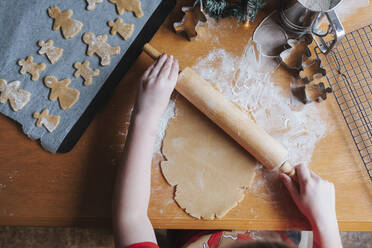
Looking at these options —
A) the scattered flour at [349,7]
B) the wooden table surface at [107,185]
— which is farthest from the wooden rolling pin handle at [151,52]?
the scattered flour at [349,7]

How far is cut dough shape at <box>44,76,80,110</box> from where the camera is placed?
0.79m

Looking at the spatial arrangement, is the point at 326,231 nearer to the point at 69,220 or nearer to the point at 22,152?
the point at 69,220

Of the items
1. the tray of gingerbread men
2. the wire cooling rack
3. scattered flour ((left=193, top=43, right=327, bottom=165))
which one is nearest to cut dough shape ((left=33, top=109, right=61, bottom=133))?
the tray of gingerbread men

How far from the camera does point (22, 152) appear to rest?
2.54ft

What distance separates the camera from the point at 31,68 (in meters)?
0.80

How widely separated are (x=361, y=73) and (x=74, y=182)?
801 millimetres

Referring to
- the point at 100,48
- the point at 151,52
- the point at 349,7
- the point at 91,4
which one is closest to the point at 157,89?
the point at 151,52

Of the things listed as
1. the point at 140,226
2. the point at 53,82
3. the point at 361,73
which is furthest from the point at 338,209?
the point at 53,82

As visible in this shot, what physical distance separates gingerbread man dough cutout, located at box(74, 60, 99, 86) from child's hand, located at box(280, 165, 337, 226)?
0.56 metres

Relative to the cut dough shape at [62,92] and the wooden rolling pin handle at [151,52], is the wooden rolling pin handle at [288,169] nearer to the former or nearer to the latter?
the wooden rolling pin handle at [151,52]

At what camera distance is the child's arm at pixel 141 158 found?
700 millimetres

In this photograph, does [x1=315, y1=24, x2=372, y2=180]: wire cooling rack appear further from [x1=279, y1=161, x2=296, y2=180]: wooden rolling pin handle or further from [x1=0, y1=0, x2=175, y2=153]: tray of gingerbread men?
[x1=0, y1=0, x2=175, y2=153]: tray of gingerbread men

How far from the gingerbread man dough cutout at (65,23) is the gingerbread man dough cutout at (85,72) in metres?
0.09

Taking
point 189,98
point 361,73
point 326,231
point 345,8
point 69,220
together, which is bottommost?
point 69,220
